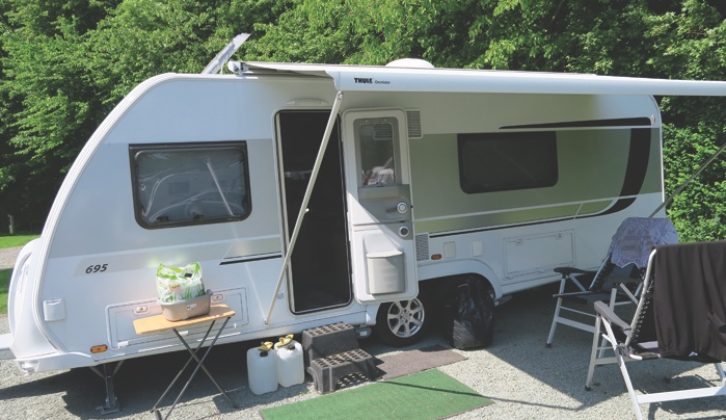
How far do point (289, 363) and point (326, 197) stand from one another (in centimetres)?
193

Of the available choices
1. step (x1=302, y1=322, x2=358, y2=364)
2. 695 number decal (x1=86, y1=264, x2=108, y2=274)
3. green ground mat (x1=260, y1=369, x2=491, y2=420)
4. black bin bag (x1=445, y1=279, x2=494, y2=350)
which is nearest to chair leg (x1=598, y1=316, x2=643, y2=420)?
green ground mat (x1=260, y1=369, x2=491, y2=420)

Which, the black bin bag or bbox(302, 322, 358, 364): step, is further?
the black bin bag

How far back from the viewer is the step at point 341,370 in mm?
4199

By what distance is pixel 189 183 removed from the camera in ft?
13.8

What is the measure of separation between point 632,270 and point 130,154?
13.7ft

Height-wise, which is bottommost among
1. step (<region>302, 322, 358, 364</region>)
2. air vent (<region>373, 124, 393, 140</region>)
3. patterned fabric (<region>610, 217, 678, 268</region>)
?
step (<region>302, 322, 358, 364</region>)

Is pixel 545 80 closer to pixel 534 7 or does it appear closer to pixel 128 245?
pixel 128 245

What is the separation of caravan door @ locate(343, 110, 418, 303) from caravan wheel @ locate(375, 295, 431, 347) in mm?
311

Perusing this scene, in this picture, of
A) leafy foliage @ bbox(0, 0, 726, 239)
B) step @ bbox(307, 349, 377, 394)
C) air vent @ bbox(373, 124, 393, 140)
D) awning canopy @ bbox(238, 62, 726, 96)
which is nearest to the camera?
awning canopy @ bbox(238, 62, 726, 96)

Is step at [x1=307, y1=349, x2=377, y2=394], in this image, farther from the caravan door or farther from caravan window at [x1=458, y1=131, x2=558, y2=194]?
caravan window at [x1=458, y1=131, x2=558, y2=194]

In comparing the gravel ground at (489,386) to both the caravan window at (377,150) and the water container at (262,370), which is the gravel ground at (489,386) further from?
the caravan window at (377,150)

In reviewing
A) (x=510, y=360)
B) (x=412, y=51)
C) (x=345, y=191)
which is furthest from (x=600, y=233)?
(x=412, y=51)

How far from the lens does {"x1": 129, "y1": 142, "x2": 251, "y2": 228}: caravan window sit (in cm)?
404

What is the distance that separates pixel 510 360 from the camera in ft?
15.4
